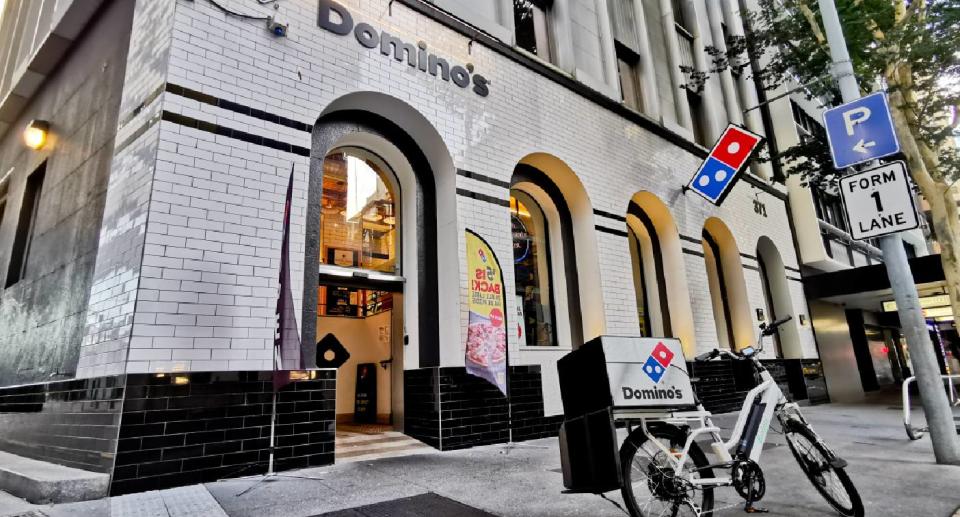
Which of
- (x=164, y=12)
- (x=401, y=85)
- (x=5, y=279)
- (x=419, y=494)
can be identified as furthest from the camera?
(x=5, y=279)

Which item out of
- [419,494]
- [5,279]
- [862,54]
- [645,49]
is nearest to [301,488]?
[419,494]

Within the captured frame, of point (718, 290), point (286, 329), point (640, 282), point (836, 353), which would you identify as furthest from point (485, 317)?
point (836, 353)

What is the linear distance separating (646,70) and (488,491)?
1065 centimetres

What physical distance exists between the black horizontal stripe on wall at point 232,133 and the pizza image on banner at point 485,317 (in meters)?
2.49

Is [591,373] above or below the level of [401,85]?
below

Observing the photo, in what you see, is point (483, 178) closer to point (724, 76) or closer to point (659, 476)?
point (659, 476)

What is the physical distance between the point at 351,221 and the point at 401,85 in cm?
207

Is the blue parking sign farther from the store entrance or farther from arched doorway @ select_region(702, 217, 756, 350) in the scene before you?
arched doorway @ select_region(702, 217, 756, 350)

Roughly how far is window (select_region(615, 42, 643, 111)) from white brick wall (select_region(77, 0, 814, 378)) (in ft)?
10.2

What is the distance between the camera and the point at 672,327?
1054cm

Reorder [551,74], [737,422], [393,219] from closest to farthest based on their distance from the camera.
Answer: [737,422], [393,219], [551,74]

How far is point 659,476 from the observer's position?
281 cm

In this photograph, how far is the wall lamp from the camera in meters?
8.20

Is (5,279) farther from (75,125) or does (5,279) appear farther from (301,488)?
(301,488)
